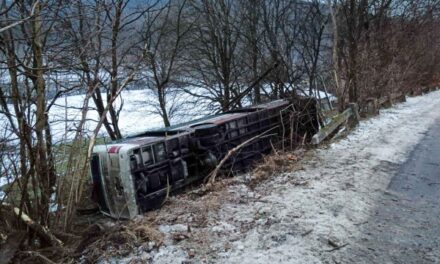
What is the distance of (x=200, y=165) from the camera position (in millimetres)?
7613

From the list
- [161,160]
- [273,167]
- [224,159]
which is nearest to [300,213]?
[273,167]

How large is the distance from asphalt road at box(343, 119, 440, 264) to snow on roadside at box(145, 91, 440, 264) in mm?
140

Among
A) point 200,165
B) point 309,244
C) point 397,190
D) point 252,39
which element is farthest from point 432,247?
point 252,39

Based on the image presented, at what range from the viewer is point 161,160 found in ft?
22.9

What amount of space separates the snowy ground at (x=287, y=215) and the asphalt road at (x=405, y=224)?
13 cm

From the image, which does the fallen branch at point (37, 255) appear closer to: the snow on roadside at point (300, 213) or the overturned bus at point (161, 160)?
the snow on roadside at point (300, 213)

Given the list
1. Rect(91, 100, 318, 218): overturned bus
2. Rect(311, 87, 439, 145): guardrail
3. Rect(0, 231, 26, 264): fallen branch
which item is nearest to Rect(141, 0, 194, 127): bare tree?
Rect(311, 87, 439, 145): guardrail

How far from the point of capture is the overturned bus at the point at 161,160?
21.6 ft

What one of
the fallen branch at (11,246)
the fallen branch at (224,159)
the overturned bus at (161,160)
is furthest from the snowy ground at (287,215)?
the fallen branch at (11,246)

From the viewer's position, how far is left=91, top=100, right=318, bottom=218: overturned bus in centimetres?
657

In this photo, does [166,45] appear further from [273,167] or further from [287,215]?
[287,215]

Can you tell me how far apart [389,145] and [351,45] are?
6.69 metres

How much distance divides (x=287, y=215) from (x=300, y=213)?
0.17 metres

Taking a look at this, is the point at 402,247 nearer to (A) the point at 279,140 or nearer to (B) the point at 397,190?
(B) the point at 397,190
